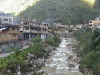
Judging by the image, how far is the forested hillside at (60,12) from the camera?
309ft

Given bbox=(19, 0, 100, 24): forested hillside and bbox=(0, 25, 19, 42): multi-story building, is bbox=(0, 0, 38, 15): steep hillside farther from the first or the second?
bbox=(0, 25, 19, 42): multi-story building

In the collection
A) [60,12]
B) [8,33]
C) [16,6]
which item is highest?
[16,6]

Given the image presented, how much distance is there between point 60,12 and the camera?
103 m

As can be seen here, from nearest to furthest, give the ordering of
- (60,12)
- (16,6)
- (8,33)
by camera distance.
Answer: (8,33), (60,12), (16,6)

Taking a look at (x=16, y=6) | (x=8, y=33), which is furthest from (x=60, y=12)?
(x=8, y=33)

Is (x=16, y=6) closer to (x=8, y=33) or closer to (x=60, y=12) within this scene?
(x=60, y=12)

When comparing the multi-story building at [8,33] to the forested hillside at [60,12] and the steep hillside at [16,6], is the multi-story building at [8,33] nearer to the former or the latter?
the forested hillside at [60,12]

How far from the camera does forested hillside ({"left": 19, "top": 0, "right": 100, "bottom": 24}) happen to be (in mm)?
94062

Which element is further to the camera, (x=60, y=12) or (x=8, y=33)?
(x=60, y=12)

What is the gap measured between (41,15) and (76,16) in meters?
19.1

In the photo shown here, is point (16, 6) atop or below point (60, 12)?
atop

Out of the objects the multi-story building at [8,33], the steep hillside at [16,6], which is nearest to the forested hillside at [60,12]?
the steep hillside at [16,6]

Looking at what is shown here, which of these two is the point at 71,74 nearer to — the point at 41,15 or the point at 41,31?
the point at 41,31

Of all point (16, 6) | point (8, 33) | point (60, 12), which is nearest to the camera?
point (8, 33)
